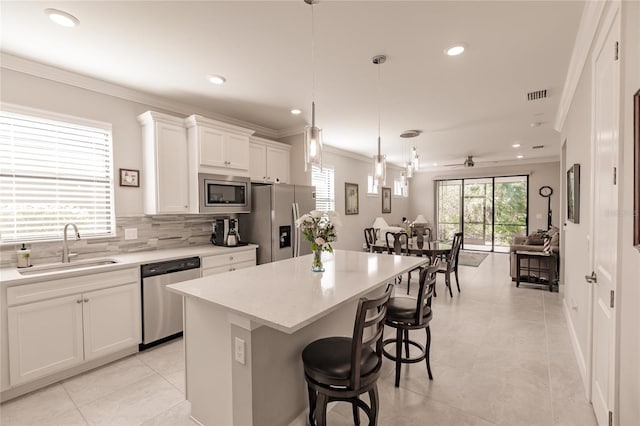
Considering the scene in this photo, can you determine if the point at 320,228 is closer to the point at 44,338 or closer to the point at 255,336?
the point at 255,336

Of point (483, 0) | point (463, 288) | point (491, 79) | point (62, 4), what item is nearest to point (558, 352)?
point (463, 288)

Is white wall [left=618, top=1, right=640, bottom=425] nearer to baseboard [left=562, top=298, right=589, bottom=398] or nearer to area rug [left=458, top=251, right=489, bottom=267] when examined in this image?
baseboard [left=562, top=298, right=589, bottom=398]

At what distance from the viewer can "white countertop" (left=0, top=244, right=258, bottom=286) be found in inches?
89.9

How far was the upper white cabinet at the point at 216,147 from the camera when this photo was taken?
3.56 m

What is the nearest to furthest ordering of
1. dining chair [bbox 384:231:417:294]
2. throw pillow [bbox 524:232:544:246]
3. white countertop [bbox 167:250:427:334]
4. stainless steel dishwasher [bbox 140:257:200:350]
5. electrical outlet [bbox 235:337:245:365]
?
white countertop [bbox 167:250:427:334] < electrical outlet [bbox 235:337:245:365] < stainless steel dishwasher [bbox 140:257:200:350] < dining chair [bbox 384:231:417:294] < throw pillow [bbox 524:232:544:246]

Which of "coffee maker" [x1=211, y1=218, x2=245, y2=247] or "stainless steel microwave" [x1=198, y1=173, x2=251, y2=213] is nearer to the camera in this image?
"stainless steel microwave" [x1=198, y1=173, x2=251, y2=213]

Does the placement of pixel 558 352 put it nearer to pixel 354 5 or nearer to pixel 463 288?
pixel 463 288

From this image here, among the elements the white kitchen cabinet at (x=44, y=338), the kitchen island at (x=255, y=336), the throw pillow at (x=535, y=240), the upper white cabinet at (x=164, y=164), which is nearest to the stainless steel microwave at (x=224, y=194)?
the upper white cabinet at (x=164, y=164)

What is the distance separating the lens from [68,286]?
2.48 meters

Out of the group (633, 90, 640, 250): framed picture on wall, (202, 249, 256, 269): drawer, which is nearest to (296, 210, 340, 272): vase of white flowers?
(633, 90, 640, 250): framed picture on wall

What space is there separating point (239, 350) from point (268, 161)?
3526 millimetres

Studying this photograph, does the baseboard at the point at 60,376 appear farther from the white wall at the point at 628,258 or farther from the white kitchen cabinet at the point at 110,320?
the white wall at the point at 628,258

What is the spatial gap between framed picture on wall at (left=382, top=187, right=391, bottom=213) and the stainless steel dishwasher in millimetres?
6352

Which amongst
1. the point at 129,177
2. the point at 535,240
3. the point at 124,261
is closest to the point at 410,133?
the point at 535,240
